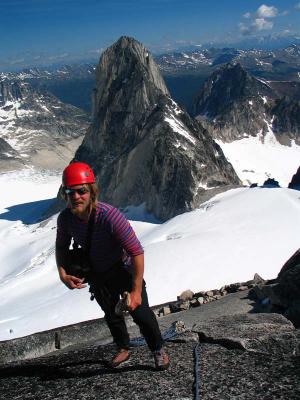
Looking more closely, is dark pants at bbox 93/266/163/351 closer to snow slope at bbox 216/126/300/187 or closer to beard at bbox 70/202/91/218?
beard at bbox 70/202/91/218

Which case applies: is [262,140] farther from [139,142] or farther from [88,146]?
[139,142]

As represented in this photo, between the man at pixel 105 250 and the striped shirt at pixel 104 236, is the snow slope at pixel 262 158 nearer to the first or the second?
the man at pixel 105 250

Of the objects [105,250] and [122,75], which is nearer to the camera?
[105,250]

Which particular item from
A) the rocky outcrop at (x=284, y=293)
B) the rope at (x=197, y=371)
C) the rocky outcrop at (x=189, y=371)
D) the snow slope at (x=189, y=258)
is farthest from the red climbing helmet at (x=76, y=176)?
the snow slope at (x=189, y=258)

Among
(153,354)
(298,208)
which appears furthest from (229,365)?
(298,208)

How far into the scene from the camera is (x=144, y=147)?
258 ft

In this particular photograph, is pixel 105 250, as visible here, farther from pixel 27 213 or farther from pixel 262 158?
pixel 262 158

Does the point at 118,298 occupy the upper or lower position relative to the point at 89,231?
lower

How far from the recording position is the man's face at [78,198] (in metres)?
6.44

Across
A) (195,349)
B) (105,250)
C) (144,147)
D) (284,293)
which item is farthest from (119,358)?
(144,147)

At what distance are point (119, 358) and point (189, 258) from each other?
115 feet

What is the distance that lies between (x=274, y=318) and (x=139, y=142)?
70475 millimetres

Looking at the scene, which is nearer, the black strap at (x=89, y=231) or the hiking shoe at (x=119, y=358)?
the black strap at (x=89, y=231)

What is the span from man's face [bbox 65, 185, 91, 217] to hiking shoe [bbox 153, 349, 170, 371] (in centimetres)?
228
